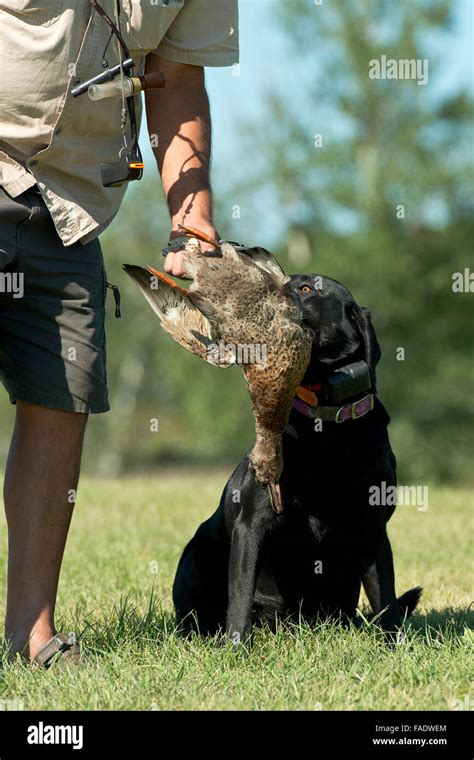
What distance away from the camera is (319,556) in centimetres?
395

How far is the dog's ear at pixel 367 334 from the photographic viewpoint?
414 cm

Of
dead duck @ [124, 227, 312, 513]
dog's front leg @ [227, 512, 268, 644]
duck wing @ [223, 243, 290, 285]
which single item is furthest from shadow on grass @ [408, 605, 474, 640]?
duck wing @ [223, 243, 290, 285]

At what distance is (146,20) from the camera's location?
349 cm

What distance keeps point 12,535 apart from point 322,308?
1.48 meters

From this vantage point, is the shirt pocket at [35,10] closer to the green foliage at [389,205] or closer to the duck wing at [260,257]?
the duck wing at [260,257]

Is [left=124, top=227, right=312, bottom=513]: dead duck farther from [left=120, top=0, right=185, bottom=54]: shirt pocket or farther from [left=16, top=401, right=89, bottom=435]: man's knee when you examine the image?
[left=120, top=0, right=185, bottom=54]: shirt pocket

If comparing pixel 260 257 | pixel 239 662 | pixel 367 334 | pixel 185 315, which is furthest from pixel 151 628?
pixel 260 257

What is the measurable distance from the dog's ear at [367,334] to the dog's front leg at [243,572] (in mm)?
801

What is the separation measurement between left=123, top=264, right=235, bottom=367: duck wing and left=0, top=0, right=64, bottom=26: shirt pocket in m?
0.83

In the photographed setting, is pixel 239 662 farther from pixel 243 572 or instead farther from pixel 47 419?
pixel 47 419

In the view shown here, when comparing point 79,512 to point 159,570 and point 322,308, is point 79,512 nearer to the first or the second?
point 159,570

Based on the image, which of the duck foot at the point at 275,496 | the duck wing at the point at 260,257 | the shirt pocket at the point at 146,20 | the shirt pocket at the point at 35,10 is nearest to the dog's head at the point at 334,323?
the duck foot at the point at 275,496

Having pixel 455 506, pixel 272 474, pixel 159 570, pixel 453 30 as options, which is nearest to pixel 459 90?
pixel 453 30

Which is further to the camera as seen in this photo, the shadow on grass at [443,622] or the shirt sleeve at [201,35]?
the shadow on grass at [443,622]
